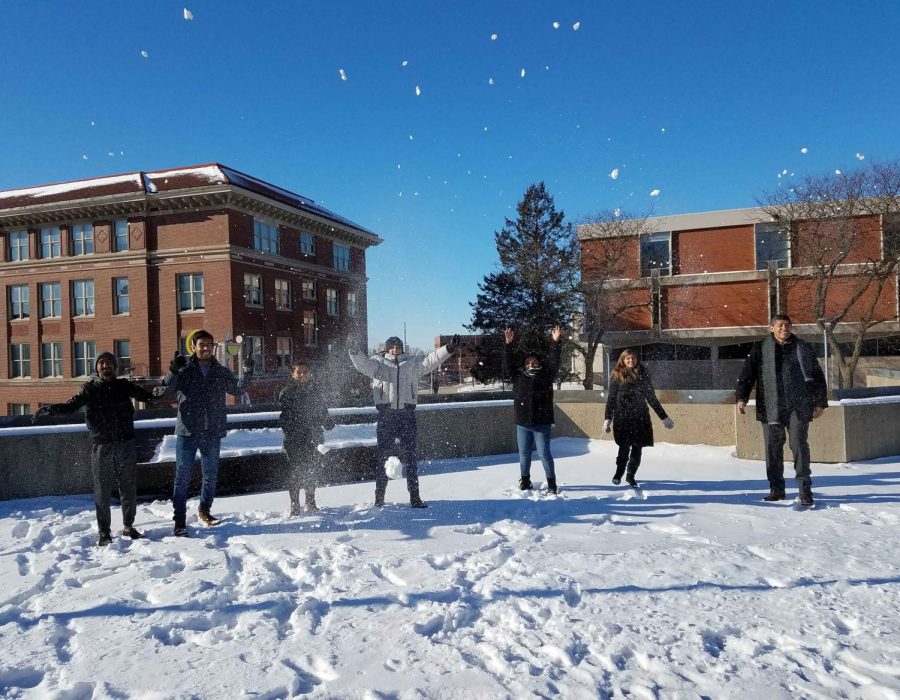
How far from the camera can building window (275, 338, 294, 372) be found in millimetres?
37875

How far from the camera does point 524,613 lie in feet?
11.0

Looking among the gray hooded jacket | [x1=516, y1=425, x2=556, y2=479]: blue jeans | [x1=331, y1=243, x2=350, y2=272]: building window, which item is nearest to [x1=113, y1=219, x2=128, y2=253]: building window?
[x1=331, y1=243, x2=350, y2=272]: building window

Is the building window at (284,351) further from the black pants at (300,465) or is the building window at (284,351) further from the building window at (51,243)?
the black pants at (300,465)

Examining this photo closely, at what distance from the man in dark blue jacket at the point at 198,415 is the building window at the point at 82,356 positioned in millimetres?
36701

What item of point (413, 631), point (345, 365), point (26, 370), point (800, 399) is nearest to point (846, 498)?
point (800, 399)

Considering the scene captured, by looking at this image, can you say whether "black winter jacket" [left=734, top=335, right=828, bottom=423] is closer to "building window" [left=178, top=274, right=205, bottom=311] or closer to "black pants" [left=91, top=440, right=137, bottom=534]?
"black pants" [left=91, top=440, right=137, bottom=534]

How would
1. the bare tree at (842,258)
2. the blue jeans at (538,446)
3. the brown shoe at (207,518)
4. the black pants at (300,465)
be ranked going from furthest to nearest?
the bare tree at (842,258) < the blue jeans at (538,446) < the black pants at (300,465) < the brown shoe at (207,518)

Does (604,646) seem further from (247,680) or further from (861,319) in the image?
(861,319)

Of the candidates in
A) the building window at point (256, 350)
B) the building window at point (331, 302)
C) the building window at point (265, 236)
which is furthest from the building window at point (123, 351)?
the building window at point (331, 302)

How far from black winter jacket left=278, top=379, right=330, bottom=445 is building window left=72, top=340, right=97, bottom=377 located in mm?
36721

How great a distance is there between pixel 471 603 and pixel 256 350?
114 feet

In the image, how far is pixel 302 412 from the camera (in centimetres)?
587

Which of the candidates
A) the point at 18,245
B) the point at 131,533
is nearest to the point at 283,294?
the point at 18,245

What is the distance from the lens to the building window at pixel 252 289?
35656 millimetres
